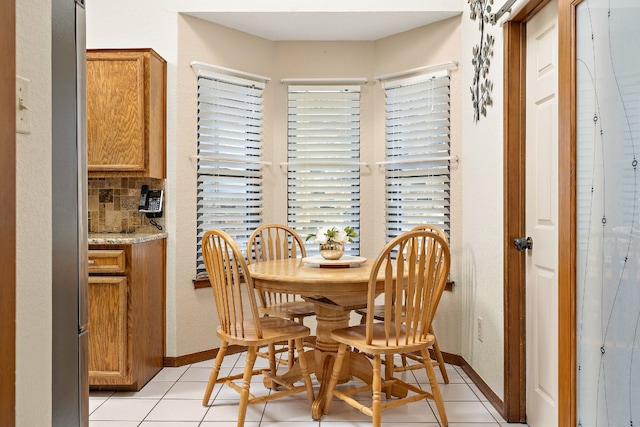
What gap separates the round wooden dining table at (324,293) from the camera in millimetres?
2605

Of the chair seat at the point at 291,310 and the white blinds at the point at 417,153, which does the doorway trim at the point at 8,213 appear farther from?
the white blinds at the point at 417,153

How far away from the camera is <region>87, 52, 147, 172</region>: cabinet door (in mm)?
3371

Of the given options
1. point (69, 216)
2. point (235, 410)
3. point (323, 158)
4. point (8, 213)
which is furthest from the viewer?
point (323, 158)

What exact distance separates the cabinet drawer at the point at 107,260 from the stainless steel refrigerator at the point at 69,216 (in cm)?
169

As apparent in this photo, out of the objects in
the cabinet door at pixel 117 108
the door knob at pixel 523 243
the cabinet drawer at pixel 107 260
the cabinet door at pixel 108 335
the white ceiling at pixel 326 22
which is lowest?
the cabinet door at pixel 108 335

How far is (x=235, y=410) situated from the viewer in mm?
2891

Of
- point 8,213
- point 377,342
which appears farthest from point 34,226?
point 377,342

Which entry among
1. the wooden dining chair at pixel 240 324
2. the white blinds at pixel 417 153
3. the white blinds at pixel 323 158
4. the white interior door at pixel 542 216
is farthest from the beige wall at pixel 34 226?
the white blinds at pixel 323 158

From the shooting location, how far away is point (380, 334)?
2654mm

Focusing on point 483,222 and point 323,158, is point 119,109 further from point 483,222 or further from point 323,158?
point 483,222

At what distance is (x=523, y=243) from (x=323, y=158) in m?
2.00

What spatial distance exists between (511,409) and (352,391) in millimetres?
816

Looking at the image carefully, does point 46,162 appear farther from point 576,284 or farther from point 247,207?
point 247,207

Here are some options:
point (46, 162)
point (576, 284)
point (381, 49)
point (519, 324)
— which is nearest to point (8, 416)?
point (46, 162)
